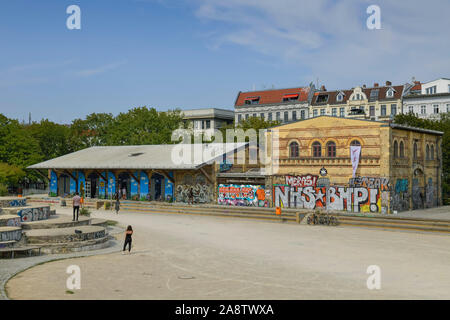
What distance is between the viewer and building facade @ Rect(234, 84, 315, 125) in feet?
283

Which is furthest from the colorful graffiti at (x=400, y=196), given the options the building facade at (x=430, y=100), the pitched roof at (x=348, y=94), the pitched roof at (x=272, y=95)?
the pitched roof at (x=272, y=95)

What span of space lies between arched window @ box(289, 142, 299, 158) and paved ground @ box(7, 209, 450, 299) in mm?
11669

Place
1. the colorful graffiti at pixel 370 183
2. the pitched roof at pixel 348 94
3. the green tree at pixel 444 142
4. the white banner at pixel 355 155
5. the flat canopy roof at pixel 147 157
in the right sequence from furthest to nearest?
the pitched roof at pixel 348 94, the green tree at pixel 444 142, the flat canopy roof at pixel 147 157, the white banner at pixel 355 155, the colorful graffiti at pixel 370 183

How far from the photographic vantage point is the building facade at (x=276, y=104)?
8638 centimetres

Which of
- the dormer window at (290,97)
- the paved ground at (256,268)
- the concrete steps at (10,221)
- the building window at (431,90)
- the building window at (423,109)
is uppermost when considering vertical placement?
the dormer window at (290,97)

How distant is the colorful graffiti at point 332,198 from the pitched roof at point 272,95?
49.8m

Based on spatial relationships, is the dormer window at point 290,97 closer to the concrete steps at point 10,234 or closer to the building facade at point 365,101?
the building facade at point 365,101

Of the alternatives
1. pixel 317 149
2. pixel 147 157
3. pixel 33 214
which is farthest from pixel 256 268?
pixel 147 157

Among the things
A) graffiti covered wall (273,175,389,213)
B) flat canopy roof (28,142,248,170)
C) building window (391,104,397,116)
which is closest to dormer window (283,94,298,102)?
building window (391,104,397,116)

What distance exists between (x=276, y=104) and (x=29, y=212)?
66.7 metres

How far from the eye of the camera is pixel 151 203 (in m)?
44.1

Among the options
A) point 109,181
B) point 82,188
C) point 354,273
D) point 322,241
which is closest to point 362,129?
point 322,241

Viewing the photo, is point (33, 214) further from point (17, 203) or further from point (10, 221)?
point (10, 221)

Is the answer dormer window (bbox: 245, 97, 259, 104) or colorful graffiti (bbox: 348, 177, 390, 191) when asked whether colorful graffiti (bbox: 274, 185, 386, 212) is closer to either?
colorful graffiti (bbox: 348, 177, 390, 191)
